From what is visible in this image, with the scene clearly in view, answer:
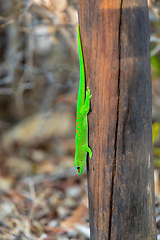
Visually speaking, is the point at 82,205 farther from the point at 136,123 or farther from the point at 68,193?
the point at 136,123

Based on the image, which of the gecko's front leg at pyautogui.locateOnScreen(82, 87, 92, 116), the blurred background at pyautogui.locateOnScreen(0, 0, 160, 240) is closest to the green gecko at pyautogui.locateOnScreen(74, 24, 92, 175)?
the gecko's front leg at pyautogui.locateOnScreen(82, 87, 92, 116)

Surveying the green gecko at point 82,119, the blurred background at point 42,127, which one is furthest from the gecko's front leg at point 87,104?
the blurred background at point 42,127

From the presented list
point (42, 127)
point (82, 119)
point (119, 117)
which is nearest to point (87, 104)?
point (82, 119)

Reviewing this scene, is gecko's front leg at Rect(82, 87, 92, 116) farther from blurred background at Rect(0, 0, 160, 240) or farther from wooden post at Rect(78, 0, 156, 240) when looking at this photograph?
blurred background at Rect(0, 0, 160, 240)

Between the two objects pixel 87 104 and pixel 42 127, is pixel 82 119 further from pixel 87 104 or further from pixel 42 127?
pixel 42 127


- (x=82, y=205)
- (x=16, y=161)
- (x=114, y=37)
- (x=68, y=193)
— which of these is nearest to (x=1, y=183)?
(x=16, y=161)

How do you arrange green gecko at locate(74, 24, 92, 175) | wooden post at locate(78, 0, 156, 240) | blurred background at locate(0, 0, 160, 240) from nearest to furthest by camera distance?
wooden post at locate(78, 0, 156, 240) → green gecko at locate(74, 24, 92, 175) → blurred background at locate(0, 0, 160, 240)
